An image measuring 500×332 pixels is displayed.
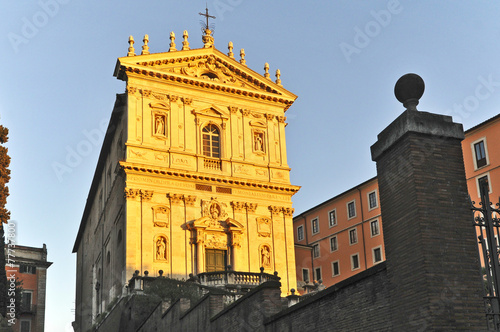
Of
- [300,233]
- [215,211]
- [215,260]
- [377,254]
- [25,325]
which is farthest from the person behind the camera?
[300,233]

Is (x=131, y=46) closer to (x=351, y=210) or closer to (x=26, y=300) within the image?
(x=351, y=210)

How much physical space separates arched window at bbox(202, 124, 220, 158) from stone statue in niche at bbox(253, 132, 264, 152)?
2656 millimetres

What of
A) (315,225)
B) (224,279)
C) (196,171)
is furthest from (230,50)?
(315,225)

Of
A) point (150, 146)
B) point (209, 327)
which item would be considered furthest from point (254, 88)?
point (209, 327)

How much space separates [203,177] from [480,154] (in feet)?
66.5

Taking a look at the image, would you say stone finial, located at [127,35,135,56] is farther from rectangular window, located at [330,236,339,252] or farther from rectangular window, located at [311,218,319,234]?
rectangular window, located at [311,218,319,234]

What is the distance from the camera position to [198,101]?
41125 mm

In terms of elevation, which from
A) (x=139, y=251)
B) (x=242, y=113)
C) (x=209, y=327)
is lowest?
(x=209, y=327)

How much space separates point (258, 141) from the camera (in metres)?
42.2

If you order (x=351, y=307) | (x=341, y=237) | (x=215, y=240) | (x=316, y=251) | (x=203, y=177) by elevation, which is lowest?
(x=351, y=307)

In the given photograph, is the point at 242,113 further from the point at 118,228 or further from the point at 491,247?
the point at 491,247

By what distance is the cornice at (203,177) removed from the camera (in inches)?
1463

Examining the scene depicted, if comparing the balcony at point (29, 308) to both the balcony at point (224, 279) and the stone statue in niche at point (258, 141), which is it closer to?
the stone statue in niche at point (258, 141)

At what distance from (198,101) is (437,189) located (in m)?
32.6
